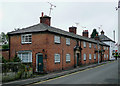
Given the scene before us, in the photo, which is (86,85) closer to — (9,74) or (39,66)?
(9,74)

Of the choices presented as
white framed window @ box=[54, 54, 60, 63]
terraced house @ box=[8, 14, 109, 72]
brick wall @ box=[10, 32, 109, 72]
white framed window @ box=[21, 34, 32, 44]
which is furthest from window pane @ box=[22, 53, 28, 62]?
white framed window @ box=[54, 54, 60, 63]

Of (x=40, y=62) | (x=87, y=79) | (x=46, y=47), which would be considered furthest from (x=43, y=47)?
(x=87, y=79)

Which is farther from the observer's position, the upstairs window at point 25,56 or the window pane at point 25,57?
the window pane at point 25,57

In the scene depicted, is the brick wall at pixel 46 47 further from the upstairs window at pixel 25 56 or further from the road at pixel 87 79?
the road at pixel 87 79

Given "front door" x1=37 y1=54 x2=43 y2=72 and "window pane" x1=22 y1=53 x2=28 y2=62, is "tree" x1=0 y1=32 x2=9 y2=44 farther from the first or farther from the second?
"front door" x1=37 y1=54 x2=43 y2=72

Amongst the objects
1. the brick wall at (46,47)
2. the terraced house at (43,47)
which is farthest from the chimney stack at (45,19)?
the brick wall at (46,47)

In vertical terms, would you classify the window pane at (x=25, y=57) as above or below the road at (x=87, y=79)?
above

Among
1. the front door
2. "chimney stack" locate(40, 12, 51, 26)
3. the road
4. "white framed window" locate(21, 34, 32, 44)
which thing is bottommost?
the road

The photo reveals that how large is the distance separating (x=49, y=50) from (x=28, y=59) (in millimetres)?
3182

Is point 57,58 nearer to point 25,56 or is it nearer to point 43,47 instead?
point 43,47

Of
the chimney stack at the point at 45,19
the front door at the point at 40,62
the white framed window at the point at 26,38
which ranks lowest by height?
the front door at the point at 40,62

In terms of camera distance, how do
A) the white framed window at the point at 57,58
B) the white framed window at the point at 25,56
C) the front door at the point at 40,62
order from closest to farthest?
the front door at the point at 40,62, the white framed window at the point at 25,56, the white framed window at the point at 57,58

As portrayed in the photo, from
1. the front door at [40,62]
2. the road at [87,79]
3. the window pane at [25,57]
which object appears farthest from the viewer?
the window pane at [25,57]

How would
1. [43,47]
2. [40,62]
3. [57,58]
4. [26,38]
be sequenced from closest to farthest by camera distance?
1. [43,47]
2. [40,62]
3. [26,38]
4. [57,58]
